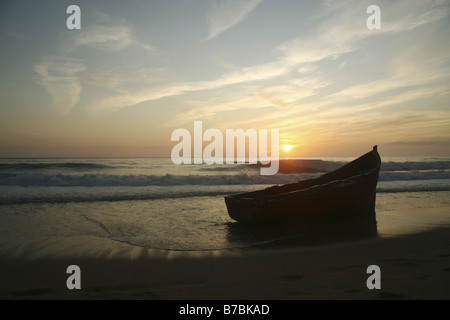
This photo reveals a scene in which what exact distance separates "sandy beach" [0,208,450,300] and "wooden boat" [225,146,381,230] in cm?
176

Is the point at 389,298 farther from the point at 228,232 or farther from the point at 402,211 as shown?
the point at 402,211

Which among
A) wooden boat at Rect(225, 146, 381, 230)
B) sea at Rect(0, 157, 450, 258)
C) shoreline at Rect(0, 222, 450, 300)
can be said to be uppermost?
wooden boat at Rect(225, 146, 381, 230)

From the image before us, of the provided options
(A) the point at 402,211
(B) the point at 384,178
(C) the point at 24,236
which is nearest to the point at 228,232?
(C) the point at 24,236

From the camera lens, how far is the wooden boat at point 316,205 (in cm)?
722

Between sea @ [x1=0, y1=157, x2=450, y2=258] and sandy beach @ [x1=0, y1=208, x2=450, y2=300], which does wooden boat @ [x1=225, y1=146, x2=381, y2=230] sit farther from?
sandy beach @ [x1=0, y1=208, x2=450, y2=300]

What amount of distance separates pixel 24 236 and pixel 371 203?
9.84 m

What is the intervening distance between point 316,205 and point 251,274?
4.04 metres

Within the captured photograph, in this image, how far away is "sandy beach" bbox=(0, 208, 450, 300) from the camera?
3.40 m

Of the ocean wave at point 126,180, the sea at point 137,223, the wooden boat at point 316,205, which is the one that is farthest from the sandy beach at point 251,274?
the ocean wave at point 126,180

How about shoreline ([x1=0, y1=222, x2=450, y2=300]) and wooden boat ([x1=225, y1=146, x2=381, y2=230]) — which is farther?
wooden boat ([x1=225, y1=146, x2=381, y2=230])

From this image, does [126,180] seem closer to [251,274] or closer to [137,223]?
[137,223]

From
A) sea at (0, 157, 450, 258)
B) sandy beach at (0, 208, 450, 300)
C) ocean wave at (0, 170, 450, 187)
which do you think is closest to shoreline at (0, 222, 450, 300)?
sandy beach at (0, 208, 450, 300)

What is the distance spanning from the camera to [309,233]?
22.2 ft

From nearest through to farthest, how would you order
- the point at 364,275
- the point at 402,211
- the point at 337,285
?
the point at 337,285 < the point at 364,275 < the point at 402,211
